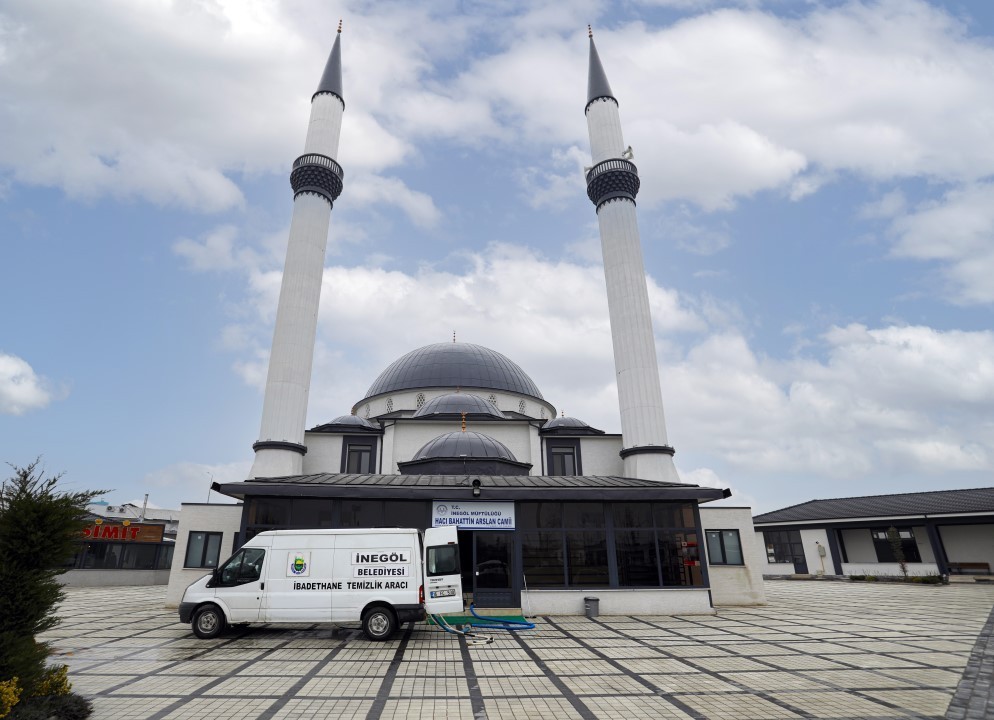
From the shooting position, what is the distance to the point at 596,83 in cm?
3622

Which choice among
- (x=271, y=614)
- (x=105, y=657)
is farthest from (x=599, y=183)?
(x=105, y=657)

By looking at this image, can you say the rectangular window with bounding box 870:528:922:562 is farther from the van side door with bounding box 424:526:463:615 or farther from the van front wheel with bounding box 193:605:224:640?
the van front wheel with bounding box 193:605:224:640

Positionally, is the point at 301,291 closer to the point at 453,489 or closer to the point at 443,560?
the point at 453,489

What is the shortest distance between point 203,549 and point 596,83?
35.2 m

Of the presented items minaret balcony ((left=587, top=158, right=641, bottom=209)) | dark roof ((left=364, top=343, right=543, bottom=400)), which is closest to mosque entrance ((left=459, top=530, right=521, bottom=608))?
dark roof ((left=364, top=343, right=543, bottom=400))

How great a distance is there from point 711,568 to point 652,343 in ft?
41.3

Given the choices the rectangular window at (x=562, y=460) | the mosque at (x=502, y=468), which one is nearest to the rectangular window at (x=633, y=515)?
the mosque at (x=502, y=468)

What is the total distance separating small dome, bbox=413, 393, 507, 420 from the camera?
31.2 meters

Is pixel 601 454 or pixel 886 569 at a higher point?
pixel 601 454

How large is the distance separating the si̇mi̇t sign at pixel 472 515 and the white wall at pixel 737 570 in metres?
8.06

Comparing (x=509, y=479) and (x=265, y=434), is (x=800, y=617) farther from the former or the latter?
(x=265, y=434)

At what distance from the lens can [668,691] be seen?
8.21m

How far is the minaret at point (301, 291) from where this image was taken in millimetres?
26594

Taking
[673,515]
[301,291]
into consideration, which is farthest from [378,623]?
[301,291]
